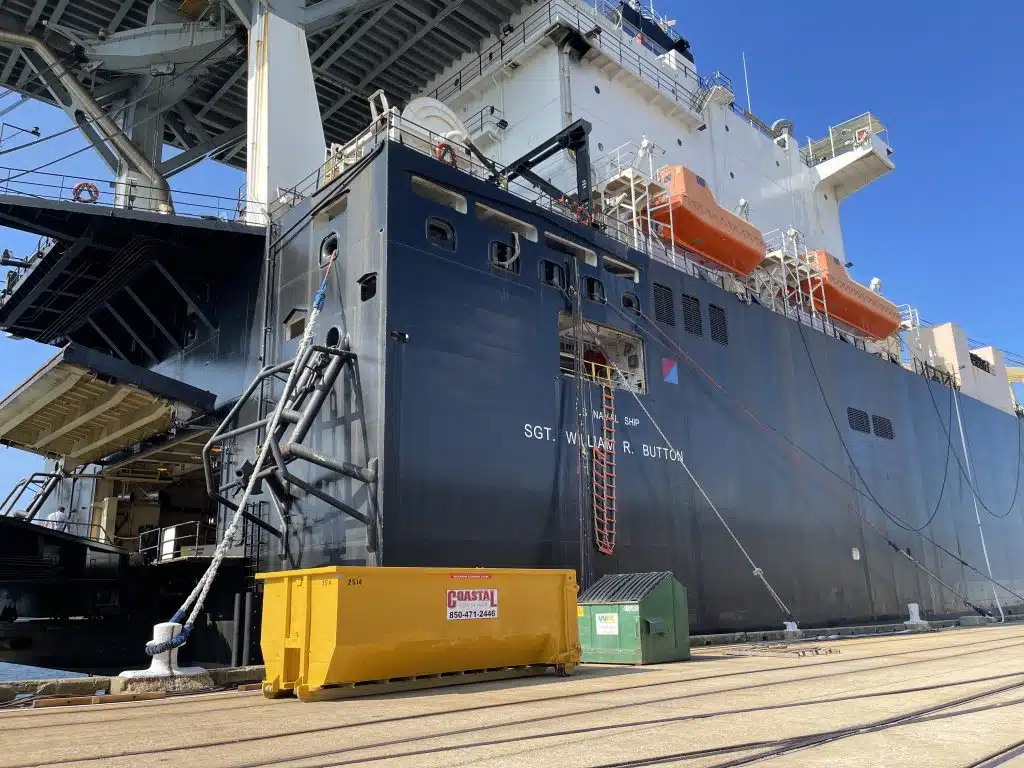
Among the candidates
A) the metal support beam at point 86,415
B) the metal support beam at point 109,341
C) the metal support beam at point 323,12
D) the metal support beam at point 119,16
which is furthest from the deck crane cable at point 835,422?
the metal support beam at point 119,16

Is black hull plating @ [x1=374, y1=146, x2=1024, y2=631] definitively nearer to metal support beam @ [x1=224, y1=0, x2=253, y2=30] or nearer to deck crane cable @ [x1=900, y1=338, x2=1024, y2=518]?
deck crane cable @ [x1=900, y1=338, x2=1024, y2=518]

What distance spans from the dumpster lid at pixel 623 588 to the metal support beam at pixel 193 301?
8.63m

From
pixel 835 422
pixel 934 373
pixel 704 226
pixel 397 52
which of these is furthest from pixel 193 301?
pixel 934 373

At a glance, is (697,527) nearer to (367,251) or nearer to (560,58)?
(367,251)

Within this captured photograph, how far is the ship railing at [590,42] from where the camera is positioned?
59.2 ft

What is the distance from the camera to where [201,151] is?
69.0 feet

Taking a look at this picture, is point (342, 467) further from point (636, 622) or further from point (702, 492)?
point (702, 492)

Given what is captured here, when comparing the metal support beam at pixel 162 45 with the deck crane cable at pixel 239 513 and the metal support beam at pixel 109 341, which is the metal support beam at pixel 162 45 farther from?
the deck crane cable at pixel 239 513

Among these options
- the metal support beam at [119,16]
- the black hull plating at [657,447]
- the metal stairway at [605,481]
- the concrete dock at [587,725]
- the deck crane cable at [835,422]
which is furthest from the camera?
the deck crane cable at [835,422]

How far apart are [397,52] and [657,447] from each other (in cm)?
1166

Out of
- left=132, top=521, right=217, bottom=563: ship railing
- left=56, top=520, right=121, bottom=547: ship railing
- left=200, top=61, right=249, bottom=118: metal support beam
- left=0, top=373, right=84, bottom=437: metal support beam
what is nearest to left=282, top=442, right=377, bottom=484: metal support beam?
left=132, top=521, right=217, bottom=563: ship railing

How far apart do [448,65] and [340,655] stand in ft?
54.2

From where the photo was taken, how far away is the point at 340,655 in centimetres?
720

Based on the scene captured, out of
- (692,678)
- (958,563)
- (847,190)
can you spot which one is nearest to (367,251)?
(692,678)
